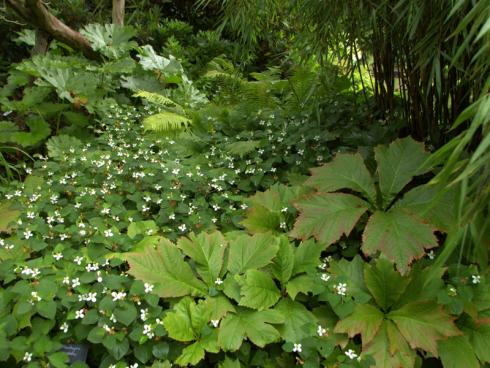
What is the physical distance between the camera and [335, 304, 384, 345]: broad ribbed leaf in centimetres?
136

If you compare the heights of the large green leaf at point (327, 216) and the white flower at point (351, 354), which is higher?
the large green leaf at point (327, 216)

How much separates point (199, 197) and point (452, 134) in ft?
4.18

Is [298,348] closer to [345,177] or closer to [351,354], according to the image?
[351,354]

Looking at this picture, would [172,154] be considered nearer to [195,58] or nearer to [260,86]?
[260,86]

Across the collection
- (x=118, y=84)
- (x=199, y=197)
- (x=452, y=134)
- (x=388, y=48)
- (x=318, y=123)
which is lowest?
(x=118, y=84)

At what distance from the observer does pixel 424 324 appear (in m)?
1.37

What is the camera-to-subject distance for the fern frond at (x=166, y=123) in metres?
2.95

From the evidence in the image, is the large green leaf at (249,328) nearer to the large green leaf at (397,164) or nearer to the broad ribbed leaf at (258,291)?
the broad ribbed leaf at (258,291)

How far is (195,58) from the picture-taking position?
4.70 m

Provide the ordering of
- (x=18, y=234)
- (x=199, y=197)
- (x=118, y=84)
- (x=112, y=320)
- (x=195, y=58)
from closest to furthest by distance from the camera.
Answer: (x=112, y=320), (x=18, y=234), (x=199, y=197), (x=118, y=84), (x=195, y=58)

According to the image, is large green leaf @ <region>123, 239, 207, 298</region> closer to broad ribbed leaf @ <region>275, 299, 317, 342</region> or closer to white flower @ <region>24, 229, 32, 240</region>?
broad ribbed leaf @ <region>275, 299, 317, 342</region>

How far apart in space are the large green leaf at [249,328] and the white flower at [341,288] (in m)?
0.20

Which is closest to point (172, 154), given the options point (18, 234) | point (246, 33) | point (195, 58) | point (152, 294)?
point (246, 33)

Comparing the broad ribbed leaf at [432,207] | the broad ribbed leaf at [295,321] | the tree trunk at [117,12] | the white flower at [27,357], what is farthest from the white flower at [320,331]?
the tree trunk at [117,12]
